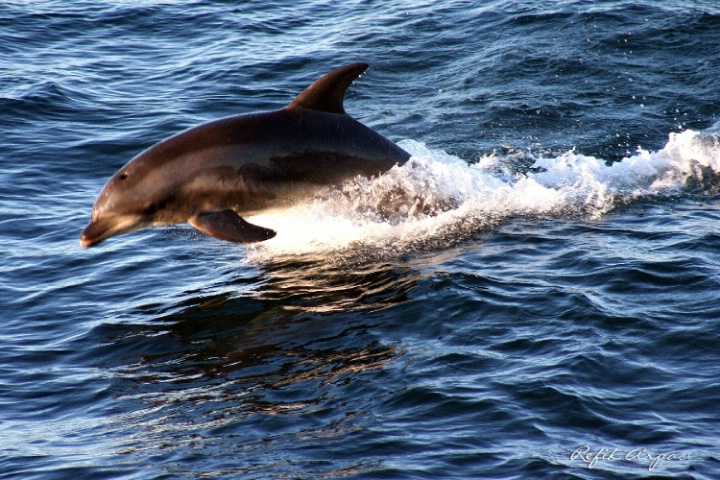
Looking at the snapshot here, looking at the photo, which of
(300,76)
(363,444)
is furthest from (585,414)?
(300,76)

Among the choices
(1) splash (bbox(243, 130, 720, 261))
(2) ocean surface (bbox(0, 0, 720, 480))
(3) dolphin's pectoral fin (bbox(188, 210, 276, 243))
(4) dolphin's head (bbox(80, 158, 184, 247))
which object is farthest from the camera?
(1) splash (bbox(243, 130, 720, 261))

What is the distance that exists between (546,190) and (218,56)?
12.2m

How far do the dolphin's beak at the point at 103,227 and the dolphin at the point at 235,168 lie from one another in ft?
0.04

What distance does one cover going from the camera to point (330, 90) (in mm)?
11953

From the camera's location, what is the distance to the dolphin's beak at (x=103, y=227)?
11.9 metres

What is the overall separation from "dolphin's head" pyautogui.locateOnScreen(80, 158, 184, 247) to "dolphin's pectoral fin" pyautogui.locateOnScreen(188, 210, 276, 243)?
0.47 meters

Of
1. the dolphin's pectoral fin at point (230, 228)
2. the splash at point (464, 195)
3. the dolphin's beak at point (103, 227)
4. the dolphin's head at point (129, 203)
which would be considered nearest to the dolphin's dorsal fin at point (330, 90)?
the splash at point (464, 195)

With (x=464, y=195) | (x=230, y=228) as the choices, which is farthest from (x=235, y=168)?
(x=464, y=195)

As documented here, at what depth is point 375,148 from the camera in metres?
12.6

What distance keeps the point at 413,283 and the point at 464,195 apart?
9.16 feet

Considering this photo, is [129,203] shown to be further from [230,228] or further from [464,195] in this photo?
[464,195]

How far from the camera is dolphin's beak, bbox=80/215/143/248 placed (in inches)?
469
